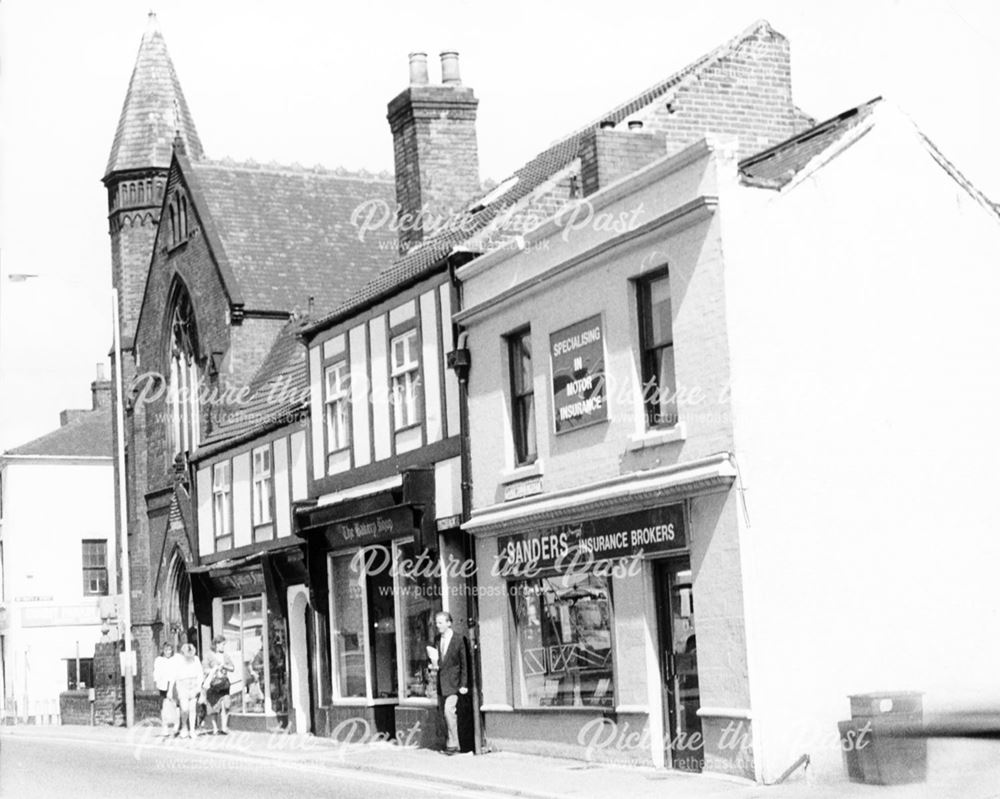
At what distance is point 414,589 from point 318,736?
464cm

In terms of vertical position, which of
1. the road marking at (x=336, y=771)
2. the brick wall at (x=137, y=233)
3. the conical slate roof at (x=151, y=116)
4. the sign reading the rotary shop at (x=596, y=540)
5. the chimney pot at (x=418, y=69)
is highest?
the conical slate roof at (x=151, y=116)

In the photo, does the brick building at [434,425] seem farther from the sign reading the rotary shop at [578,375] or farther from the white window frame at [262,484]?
the white window frame at [262,484]

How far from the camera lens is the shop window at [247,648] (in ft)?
105

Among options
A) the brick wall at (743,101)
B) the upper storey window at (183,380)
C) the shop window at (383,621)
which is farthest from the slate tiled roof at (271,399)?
the brick wall at (743,101)

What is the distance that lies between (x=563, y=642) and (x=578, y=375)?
10.5 feet

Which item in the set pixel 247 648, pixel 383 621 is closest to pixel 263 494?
pixel 247 648

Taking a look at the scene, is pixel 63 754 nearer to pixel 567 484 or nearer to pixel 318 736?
pixel 318 736

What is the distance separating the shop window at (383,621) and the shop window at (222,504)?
726 centimetres

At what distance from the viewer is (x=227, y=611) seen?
34.0m

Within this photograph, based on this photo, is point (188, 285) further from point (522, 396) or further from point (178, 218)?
point (522, 396)

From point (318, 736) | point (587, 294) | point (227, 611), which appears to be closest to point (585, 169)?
point (587, 294)

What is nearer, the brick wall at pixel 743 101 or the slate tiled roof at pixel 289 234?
the brick wall at pixel 743 101

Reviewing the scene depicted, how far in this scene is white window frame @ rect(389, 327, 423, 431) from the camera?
24609mm

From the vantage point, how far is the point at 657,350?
1884 centimetres
